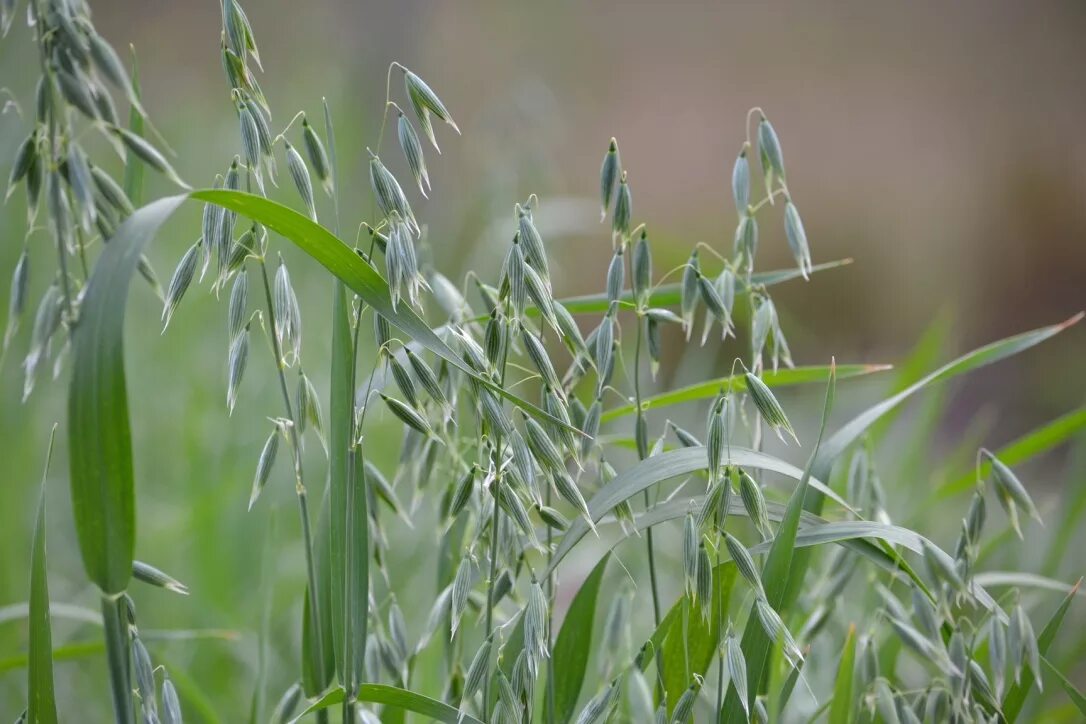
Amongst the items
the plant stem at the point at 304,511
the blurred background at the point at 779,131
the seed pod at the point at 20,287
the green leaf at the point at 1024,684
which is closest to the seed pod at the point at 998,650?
the green leaf at the point at 1024,684

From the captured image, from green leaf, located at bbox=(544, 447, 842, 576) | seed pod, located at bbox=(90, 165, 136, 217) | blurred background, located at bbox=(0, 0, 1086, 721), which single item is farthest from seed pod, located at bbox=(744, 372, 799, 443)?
blurred background, located at bbox=(0, 0, 1086, 721)

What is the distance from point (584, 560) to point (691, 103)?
202 cm

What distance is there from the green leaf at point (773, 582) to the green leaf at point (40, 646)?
0.78 ft

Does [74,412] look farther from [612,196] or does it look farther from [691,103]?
[691,103]

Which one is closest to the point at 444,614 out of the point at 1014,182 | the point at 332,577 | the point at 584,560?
the point at 332,577

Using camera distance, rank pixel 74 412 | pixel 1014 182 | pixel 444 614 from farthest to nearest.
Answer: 1. pixel 1014 182
2. pixel 444 614
3. pixel 74 412

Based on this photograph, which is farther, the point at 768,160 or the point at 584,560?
the point at 584,560

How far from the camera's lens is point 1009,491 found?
0.38 m

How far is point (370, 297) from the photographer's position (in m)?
0.30

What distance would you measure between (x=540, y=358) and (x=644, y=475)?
58 mm

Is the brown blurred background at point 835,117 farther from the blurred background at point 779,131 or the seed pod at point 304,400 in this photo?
the seed pod at point 304,400

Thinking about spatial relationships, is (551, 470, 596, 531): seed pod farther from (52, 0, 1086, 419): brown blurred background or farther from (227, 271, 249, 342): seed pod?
(52, 0, 1086, 419): brown blurred background

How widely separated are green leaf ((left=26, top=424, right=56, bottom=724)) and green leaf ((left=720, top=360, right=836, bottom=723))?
237 mm

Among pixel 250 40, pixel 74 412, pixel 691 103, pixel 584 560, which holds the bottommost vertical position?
pixel 584 560
